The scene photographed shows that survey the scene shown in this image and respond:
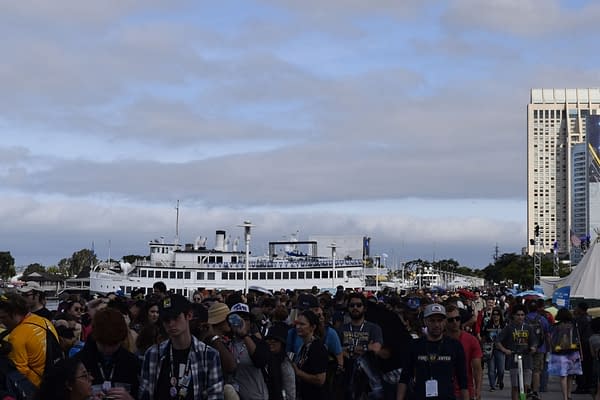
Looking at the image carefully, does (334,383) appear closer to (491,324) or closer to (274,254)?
(491,324)

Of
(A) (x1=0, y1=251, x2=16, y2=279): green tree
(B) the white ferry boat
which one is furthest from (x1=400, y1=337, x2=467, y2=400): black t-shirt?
(A) (x1=0, y1=251, x2=16, y2=279): green tree

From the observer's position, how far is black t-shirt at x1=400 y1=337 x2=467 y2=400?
868 cm

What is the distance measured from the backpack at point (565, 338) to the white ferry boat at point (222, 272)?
55.6 meters

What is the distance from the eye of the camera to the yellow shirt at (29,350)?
755cm

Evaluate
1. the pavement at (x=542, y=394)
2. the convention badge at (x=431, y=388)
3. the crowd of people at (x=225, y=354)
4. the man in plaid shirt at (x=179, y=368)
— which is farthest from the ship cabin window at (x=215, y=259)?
the man in plaid shirt at (x=179, y=368)

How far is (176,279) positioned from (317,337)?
64868 mm

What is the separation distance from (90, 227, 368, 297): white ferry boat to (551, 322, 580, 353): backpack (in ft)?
182

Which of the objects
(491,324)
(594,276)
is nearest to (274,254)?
(594,276)

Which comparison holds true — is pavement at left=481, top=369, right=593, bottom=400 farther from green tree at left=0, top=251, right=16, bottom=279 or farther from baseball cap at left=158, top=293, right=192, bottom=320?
green tree at left=0, top=251, right=16, bottom=279

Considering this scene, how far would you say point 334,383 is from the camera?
9477mm

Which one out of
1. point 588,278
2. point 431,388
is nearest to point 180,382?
point 431,388

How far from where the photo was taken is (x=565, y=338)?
16.1 metres

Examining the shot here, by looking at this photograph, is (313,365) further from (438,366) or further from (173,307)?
(173,307)

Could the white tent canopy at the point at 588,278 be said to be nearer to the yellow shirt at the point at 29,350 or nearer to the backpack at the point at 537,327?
the backpack at the point at 537,327
